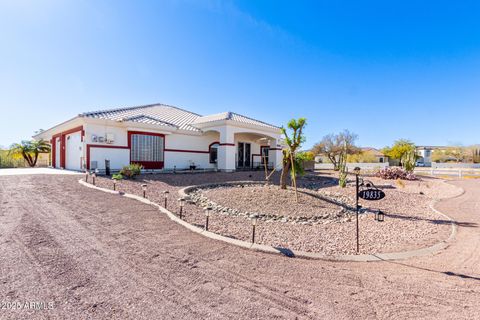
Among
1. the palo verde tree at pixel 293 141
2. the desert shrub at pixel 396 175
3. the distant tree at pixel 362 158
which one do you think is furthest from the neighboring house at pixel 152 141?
the distant tree at pixel 362 158

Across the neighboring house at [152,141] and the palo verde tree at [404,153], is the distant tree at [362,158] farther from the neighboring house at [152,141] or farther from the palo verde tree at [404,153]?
the neighboring house at [152,141]

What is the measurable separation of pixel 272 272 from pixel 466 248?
4349 millimetres

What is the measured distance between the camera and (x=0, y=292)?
2510 mm

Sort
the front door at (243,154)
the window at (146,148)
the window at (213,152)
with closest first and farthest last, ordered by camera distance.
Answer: the window at (146,148) → the window at (213,152) → the front door at (243,154)

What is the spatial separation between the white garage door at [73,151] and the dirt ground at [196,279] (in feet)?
38.4

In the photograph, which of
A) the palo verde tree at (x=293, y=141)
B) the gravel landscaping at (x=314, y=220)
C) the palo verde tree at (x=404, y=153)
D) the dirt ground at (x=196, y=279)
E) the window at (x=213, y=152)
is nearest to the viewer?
the dirt ground at (x=196, y=279)

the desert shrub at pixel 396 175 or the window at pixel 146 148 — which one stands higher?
the window at pixel 146 148

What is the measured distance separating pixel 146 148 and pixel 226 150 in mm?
5816

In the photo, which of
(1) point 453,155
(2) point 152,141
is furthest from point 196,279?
(1) point 453,155

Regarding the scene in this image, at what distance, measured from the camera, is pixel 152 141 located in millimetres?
15648

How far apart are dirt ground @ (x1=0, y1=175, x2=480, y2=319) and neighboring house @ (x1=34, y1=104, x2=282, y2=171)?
31.2 feet

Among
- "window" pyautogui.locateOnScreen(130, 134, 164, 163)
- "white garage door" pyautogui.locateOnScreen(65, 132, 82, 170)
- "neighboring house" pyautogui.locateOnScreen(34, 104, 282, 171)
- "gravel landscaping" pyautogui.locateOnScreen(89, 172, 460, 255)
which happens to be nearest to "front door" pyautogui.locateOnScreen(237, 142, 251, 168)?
"neighboring house" pyautogui.locateOnScreen(34, 104, 282, 171)

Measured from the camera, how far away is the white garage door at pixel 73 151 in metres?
14.8

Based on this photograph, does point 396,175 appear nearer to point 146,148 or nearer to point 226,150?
point 226,150
